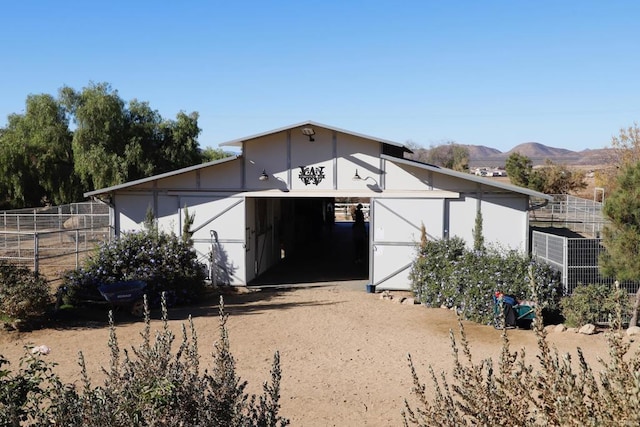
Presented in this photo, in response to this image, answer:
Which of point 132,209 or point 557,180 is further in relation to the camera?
point 557,180

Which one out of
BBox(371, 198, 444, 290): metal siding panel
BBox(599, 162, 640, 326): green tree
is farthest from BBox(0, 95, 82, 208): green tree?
BBox(599, 162, 640, 326): green tree

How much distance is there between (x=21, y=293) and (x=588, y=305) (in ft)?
35.8

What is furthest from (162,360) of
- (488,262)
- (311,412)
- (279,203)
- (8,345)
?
(279,203)

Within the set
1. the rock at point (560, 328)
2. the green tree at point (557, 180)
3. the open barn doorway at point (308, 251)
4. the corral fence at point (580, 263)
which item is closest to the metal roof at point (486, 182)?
the corral fence at point (580, 263)

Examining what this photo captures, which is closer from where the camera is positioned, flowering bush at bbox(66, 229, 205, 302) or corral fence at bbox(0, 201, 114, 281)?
flowering bush at bbox(66, 229, 205, 302)

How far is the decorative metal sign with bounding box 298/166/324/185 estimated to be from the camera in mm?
15979

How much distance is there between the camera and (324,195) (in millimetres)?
15766

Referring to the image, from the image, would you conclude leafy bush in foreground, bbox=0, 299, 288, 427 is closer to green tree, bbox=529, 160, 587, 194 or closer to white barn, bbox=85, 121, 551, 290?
white barn, bbox=85, 121, 551, 290

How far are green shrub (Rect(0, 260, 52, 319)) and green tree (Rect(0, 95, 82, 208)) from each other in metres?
26.6

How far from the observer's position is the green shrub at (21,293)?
35.1 ft

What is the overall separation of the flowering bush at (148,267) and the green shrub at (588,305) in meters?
8.63

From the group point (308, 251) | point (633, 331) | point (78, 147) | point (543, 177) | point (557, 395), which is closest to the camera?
point (557, 395)

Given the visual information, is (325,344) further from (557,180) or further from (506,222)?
(557,180)

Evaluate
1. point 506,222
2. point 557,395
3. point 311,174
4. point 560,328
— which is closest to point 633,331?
point 560,328
